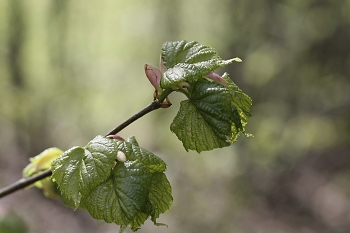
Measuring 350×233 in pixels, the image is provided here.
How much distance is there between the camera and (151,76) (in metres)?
0.81

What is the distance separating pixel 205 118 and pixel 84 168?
0.92ft

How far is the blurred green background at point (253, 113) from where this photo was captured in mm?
4887

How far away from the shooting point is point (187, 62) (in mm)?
822

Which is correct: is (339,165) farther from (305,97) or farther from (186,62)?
(186,62)

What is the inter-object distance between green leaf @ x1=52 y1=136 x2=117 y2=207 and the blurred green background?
4.07 metres

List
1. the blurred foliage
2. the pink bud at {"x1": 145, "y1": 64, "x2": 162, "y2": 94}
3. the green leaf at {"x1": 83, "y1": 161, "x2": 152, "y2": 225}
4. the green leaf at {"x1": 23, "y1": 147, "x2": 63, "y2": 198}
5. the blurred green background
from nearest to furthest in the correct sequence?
the green leaf at {"x1": 83, "y1": 161, "x2": 152, "y2": 225}
the pink bud at {"x1": 145, "y1": 64, "x2": 162, "y2": 94}
the green leaf at {"x1": 23, "y1": 147, "x2": 63, "y2": 198}
the blurred foliage
the blurred green background

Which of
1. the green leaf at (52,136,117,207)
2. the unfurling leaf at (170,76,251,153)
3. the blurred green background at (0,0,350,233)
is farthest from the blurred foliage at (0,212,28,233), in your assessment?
the blurred green background at (0,0,350,233)

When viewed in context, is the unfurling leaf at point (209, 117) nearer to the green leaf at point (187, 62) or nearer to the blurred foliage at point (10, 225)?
the green leaf at point (187, 62)

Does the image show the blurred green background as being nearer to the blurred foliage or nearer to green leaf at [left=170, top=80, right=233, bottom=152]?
the blurred foliage

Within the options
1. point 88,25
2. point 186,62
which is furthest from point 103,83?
point 186,62

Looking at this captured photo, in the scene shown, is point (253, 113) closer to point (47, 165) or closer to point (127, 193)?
point (47, 165)

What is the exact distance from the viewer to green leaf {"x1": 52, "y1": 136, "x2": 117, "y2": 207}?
708 millimetres

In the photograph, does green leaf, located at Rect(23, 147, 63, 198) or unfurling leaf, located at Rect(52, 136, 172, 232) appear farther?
green leaf, located at Rect(23, 147, 63, 198)

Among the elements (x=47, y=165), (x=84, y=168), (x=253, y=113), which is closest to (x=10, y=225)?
(x=47, y=165)
